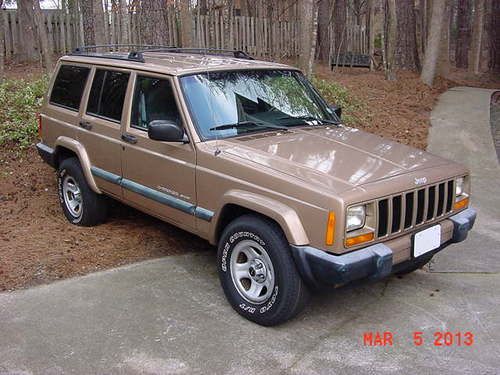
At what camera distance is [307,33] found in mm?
11094

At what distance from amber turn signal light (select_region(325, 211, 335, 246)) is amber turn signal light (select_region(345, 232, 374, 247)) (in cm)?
11

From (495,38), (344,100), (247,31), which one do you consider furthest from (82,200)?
(495,38)

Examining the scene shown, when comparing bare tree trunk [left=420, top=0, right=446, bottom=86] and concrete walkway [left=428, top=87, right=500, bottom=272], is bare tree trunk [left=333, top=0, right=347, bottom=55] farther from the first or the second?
concrete walkway [left=428, top=87, right=500, bottom=272]

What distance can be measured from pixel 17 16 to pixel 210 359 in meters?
14.3

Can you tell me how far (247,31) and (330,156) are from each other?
14.6 metres

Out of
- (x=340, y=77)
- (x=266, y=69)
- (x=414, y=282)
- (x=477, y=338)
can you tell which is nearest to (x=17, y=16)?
(x=340, y=77)

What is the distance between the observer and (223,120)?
4.86m

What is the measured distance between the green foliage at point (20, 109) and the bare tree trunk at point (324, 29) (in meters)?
10.4

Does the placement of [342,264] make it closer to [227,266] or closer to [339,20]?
[227,266]

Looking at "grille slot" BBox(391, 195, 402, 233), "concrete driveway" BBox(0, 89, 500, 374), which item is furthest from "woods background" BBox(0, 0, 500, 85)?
"grille slot" BBox(391, 195, 402, 233)

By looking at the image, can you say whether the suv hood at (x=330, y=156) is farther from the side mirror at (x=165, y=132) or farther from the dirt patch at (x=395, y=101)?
the dirt patch at (x=395, y=101)

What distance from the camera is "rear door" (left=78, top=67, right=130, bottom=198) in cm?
562

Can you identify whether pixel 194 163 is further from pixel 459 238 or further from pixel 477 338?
pixel 477 338

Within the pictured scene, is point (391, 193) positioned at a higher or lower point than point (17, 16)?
lower
